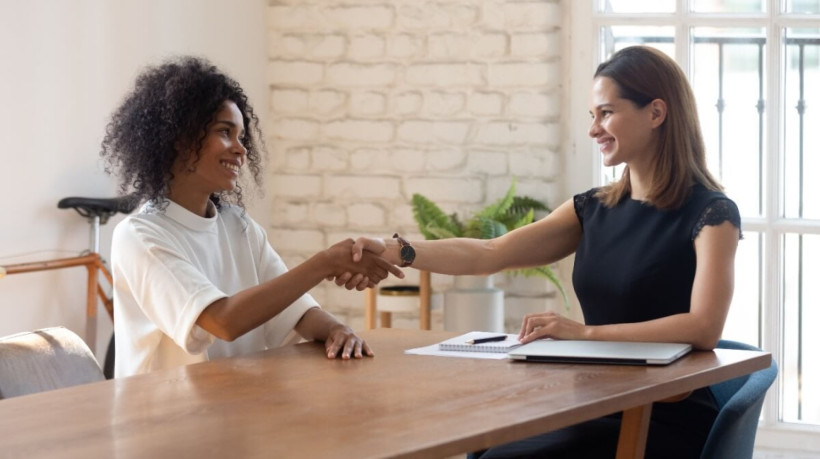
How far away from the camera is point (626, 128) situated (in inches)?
104

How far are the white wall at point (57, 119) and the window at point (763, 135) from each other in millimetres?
1702

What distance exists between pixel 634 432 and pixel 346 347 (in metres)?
0.60

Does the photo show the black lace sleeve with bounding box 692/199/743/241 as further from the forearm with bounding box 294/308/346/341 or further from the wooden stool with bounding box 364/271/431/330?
the wooden stool with bounding box 364/271/431/330

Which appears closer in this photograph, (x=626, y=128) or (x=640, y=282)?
(x=640, y=282)

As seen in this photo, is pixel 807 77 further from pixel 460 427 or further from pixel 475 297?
pixel 460 427

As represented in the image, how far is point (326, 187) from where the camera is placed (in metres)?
4.83

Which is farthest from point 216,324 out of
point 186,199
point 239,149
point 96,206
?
point 96,206

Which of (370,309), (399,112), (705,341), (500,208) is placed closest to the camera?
(705,341)

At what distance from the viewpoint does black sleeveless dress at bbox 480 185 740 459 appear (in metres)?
2.29

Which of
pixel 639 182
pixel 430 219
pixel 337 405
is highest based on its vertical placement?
pixel 639 182

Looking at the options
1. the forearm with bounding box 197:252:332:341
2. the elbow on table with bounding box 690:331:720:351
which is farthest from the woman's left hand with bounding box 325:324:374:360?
the elbow on table with bounding box 690:331:720:351

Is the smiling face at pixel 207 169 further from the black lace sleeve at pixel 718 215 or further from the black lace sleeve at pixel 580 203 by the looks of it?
the black lace sleeve at pixel 718 215

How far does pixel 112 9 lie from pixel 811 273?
2730 mm

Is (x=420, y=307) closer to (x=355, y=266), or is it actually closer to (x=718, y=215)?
(x=355, y=266)
